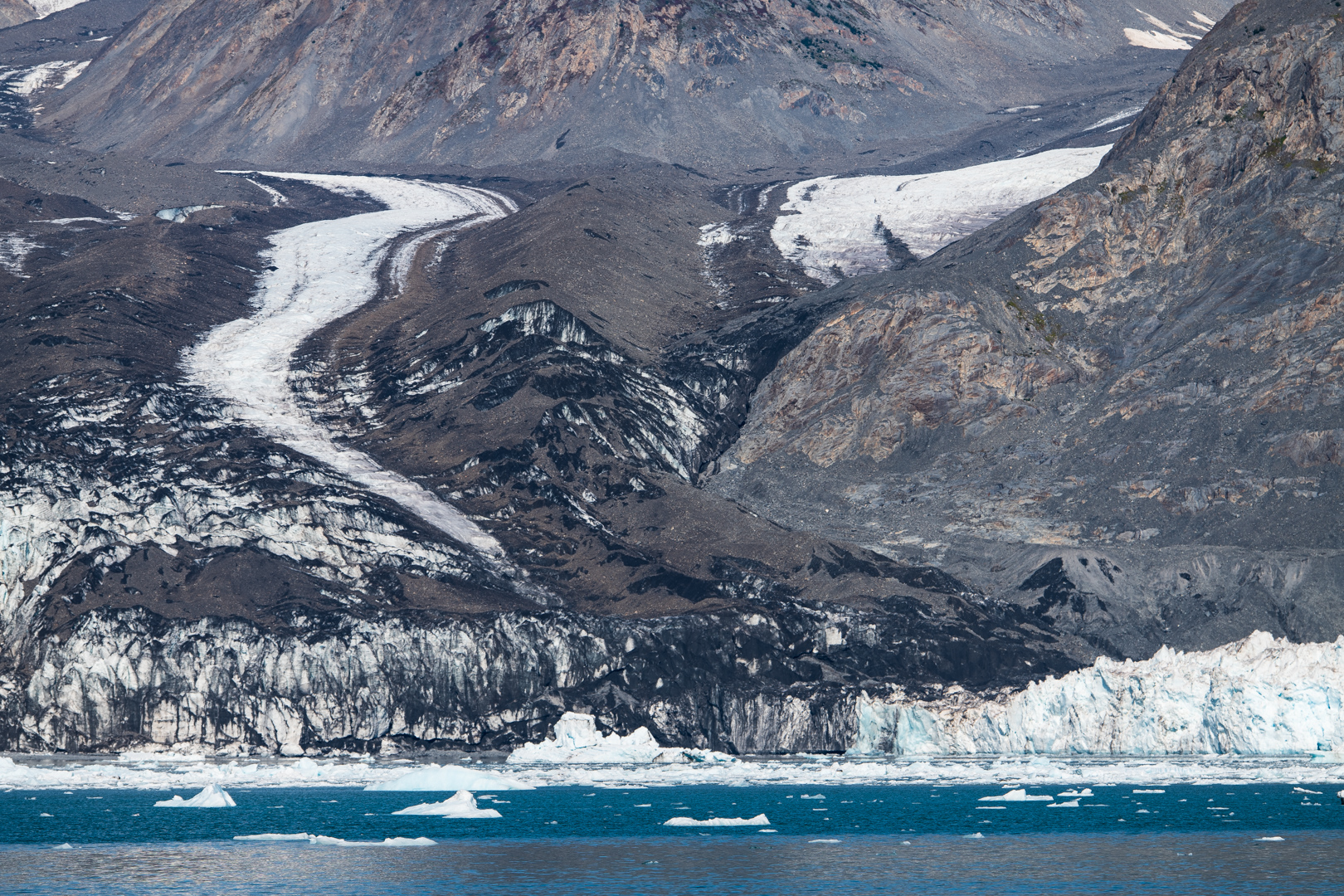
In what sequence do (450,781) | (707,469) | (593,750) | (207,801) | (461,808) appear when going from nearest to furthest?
(461,808) → (207,801) → (450,781) → (593,750) → (707,469)

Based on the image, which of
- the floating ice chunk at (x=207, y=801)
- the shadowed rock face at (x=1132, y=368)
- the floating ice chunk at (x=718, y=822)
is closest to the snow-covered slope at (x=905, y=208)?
the shadowed rock face at (x=1132, y=368)

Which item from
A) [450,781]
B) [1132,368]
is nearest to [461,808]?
[450,781]

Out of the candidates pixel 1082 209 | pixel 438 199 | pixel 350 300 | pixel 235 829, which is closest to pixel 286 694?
pixel 235 829

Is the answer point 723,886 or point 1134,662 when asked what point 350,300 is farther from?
point 723,886

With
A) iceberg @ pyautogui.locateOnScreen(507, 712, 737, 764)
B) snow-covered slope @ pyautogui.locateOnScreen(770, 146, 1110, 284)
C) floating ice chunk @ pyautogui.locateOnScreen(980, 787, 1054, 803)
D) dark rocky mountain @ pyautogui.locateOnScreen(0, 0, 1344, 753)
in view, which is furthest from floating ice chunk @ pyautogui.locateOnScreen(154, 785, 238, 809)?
snow-covered slope @ pyautogui.locateOnScreen(770, 146, 1110, 284)

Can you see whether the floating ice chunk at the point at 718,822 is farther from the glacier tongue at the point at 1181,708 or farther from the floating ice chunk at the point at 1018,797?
the glacier tongue at the point at 1181,708

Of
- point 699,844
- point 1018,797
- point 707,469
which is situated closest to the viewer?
point 699,844

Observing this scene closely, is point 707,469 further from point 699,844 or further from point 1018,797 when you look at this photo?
point 699,844
